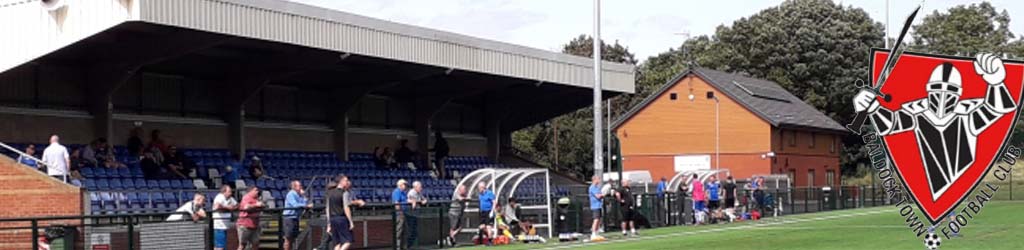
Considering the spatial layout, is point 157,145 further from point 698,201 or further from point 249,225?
point 698,201

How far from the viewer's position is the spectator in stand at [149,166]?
30.8 metres

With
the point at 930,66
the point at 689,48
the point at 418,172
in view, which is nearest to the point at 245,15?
the point at 418,172

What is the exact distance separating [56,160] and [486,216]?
30.9 feet

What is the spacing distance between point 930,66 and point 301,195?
1768 centimetres

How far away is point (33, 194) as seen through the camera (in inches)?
996

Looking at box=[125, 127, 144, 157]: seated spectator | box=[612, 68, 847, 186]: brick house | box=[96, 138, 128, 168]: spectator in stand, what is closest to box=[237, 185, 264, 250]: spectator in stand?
box=[96, 138, 128, 168]: spectator in stand

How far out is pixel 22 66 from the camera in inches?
1114

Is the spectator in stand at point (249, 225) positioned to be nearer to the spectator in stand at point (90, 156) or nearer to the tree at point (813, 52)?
the spectator in stand at point (90, 156)

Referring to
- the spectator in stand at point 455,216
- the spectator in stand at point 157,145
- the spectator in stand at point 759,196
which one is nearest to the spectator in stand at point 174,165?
the spectator in stand at point 157,145

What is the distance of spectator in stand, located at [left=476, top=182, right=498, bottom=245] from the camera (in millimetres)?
30438

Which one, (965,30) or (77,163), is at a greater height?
(965,30)

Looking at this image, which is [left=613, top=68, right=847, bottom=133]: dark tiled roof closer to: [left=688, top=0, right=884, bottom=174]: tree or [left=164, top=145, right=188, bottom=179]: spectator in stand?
[left=688, top=0, right=884, bottom=174]: tree

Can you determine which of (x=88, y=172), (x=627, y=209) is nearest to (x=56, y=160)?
(x=88, y=172)

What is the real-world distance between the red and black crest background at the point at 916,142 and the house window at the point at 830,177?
6683 centimetres
